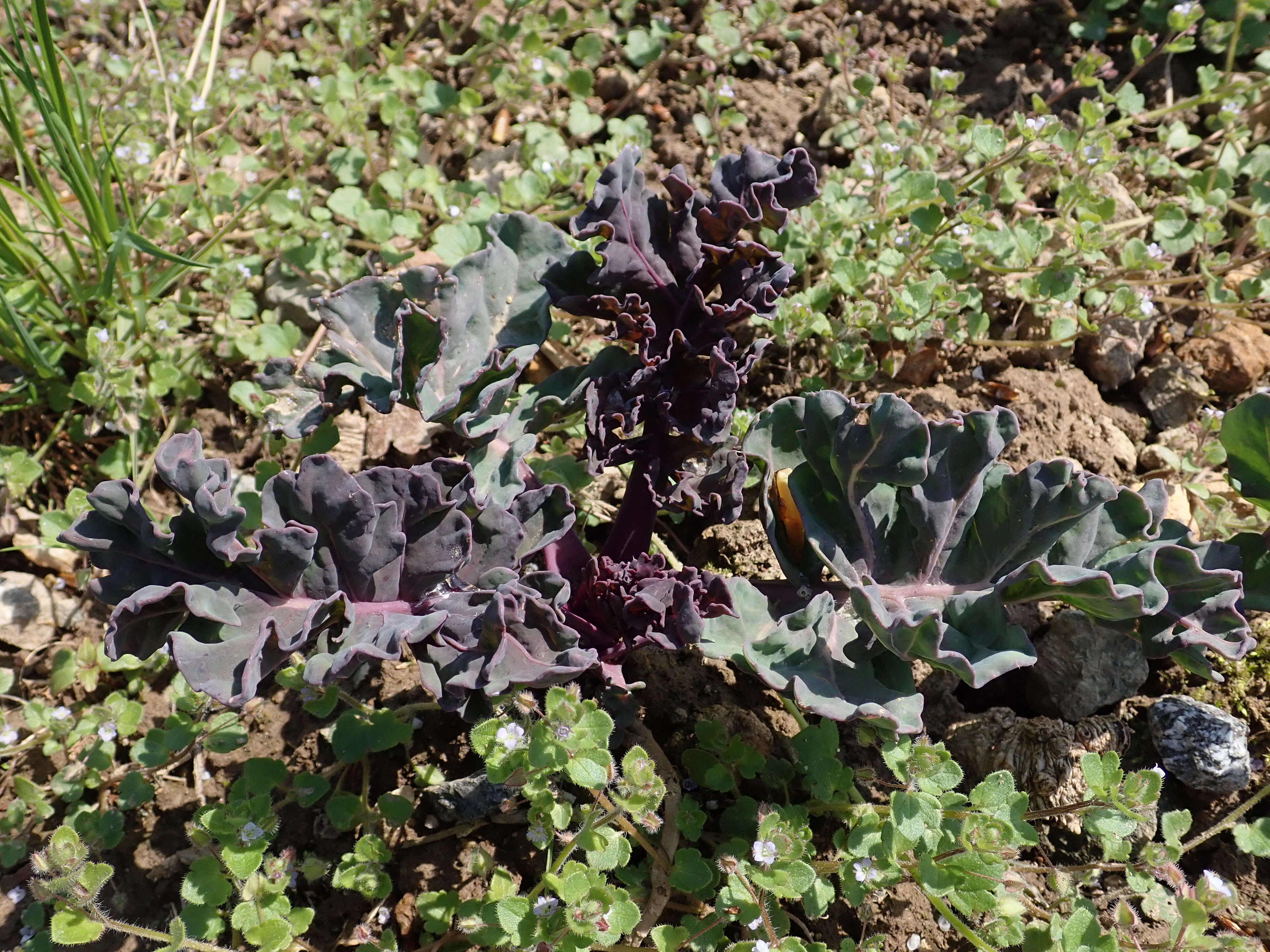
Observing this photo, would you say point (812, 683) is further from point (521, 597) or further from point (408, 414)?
point (408, 414)

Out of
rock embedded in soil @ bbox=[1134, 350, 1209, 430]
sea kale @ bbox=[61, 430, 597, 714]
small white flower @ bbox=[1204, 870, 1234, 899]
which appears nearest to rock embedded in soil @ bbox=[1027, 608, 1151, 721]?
small white flower @ bbox=[1204, 870, 1234, 899]

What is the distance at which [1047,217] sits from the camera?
4.57m

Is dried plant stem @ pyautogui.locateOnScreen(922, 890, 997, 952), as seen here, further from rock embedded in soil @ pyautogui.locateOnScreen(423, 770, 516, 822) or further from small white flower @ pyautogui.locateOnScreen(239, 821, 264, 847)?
small white flower @ pyautogui.locateOnScreen(239, 821, 264, 847)

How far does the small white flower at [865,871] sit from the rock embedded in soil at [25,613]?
289cm

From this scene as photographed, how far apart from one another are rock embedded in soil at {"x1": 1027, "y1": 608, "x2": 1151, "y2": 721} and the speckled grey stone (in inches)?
5.8

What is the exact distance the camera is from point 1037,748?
122 inches

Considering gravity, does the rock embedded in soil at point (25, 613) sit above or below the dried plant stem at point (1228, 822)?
above

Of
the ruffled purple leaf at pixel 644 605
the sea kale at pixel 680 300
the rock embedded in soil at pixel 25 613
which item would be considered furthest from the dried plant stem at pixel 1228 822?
the rock embedded in soil at pixel 25 613

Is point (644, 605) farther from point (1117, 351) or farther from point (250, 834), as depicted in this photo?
point (1117, 351)

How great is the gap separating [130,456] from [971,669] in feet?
10.7

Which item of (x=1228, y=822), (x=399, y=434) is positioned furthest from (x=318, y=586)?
(x=1228, y=822)

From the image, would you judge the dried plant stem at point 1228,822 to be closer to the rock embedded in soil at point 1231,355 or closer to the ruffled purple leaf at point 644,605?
the ruffled purple leaf at point 644,605

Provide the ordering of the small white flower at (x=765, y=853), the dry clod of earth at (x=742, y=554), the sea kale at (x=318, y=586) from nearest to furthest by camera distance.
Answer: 1. the sea kale at (x=318, y=586)
2. the small white flower at (x=765, y=853)
3. the dry clod of earth at (x=742, y=554)

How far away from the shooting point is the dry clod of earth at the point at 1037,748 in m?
3.05
